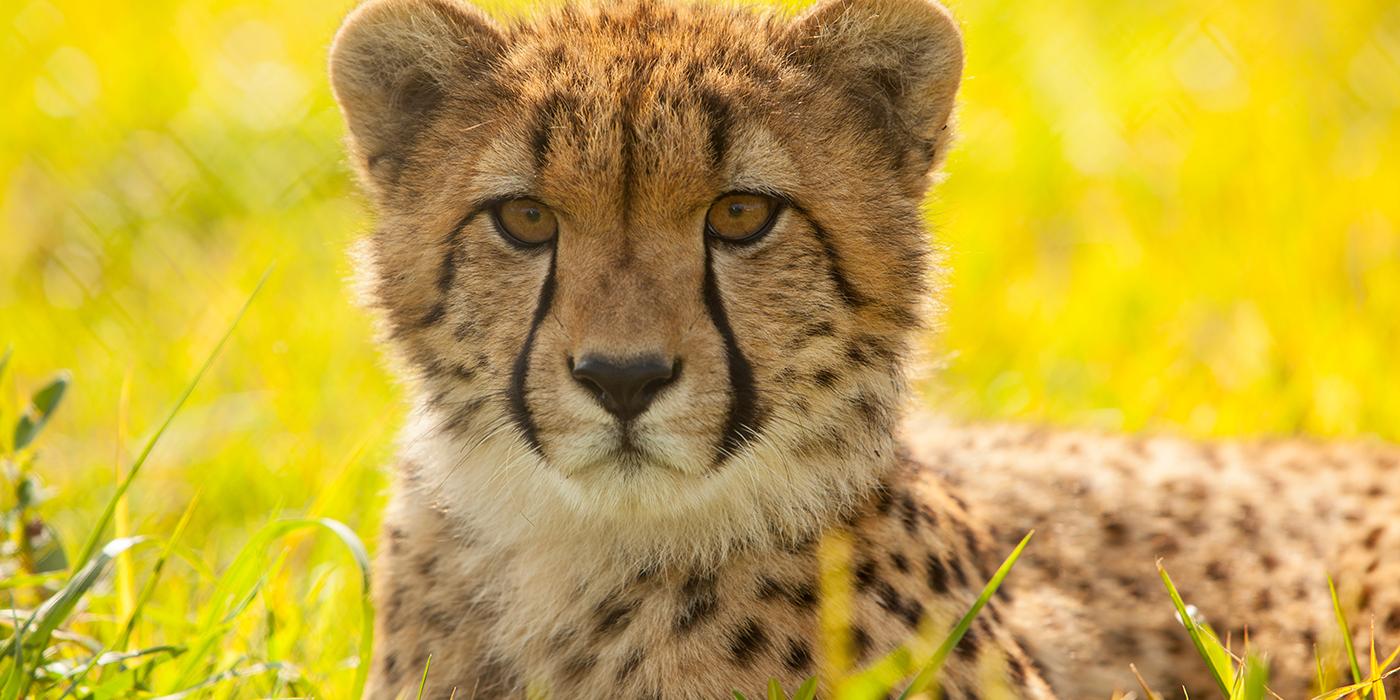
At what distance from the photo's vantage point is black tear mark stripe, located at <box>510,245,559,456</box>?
9.74 feet

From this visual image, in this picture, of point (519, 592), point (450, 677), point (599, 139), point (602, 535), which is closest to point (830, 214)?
point (599, 139)

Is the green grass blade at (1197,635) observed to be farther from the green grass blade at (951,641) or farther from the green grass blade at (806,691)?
the green grass blade at (806,691)

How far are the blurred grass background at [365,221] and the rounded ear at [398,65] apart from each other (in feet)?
1.17

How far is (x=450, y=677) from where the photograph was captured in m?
3.30

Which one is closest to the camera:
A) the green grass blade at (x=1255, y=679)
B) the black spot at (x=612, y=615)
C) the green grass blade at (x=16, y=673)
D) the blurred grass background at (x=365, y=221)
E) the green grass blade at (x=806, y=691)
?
the green grass blade at (x=1255, y=679)

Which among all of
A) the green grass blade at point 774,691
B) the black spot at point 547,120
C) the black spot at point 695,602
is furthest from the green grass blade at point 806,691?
the black spot at point 547,120

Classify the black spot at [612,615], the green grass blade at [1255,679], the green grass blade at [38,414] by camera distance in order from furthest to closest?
the green grass blade at [38,414], the black spot at [612,615], the green grass blade at [1255,679]

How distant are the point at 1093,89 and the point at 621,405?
5948 mm

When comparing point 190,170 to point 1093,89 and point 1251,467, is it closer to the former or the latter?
point 1093,89

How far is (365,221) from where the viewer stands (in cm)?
373

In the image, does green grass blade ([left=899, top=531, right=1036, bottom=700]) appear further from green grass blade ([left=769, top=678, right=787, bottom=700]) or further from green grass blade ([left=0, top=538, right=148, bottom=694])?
green grass blade ([left=0, top=538, right=148, bottom=694])

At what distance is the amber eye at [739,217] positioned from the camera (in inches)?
119

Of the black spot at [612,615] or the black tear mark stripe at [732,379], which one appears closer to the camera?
the black tear mark stripe at [732,379]

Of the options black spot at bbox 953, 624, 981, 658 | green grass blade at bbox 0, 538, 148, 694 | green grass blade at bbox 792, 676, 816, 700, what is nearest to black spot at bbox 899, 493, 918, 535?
black spot at bbox 953, 624, 981, 658
